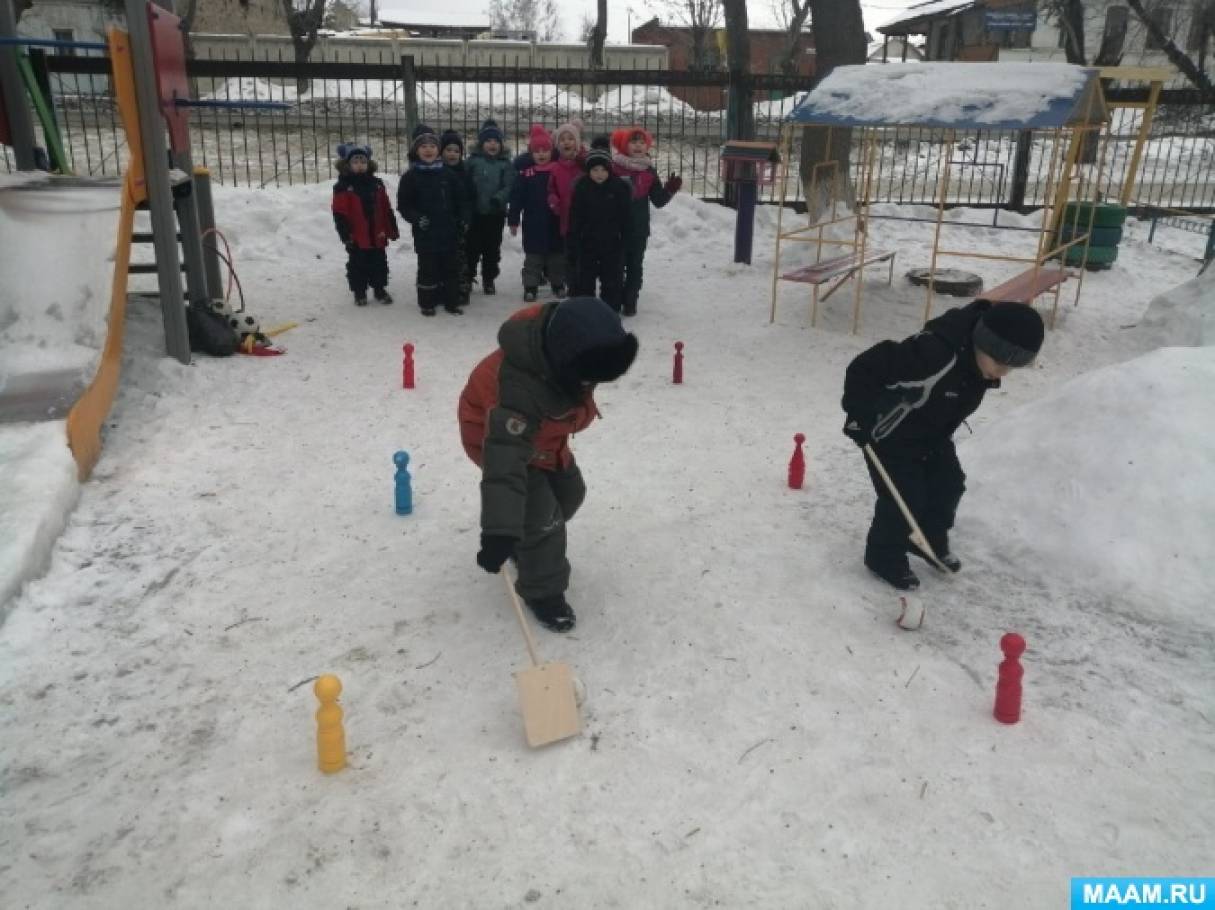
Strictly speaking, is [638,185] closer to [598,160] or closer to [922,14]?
[598,160]

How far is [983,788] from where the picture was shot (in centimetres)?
321

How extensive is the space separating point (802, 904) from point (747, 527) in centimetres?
259

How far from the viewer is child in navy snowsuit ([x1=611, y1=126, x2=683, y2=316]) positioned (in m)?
9.45

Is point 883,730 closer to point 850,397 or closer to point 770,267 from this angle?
point 850,397

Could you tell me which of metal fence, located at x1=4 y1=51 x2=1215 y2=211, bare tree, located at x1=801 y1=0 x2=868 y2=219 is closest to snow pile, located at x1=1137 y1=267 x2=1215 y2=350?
metal fence, located at x1=4 y1=51 x2=1215 y2=211

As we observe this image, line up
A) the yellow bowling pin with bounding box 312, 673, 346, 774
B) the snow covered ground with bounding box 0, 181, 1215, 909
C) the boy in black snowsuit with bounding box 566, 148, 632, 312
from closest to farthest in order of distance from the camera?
1. the snow covered ground with bounding box 0, 181, 1215, 909
2. the yellow bowling pin with bounding box 312, 673, 346, 774
3. the boy in black snowsuit with bounding box 566, 148, 632, 312

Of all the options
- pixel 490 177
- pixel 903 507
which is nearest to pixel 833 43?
pixel 490 177

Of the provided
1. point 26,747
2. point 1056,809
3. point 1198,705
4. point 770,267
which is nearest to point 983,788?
point 1056,809

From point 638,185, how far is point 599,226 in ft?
2.59

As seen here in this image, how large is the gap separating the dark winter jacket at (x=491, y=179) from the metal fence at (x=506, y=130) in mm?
3478

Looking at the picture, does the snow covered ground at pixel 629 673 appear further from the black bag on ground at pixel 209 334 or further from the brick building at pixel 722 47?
the brick building at pixel 722 47

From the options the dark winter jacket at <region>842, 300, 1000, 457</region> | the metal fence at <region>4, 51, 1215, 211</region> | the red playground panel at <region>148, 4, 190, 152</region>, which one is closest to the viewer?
the dark winter jacket at <region>842, 300, 1000, 457</region>

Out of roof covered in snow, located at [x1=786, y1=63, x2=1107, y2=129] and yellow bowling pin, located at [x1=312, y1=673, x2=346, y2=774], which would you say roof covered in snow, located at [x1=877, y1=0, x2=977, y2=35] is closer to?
roof covered in snow, located at [x1=786, y1=63, x2=1107, y2=129]

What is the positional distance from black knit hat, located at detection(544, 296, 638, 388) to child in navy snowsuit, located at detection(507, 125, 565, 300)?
6.38 metres
